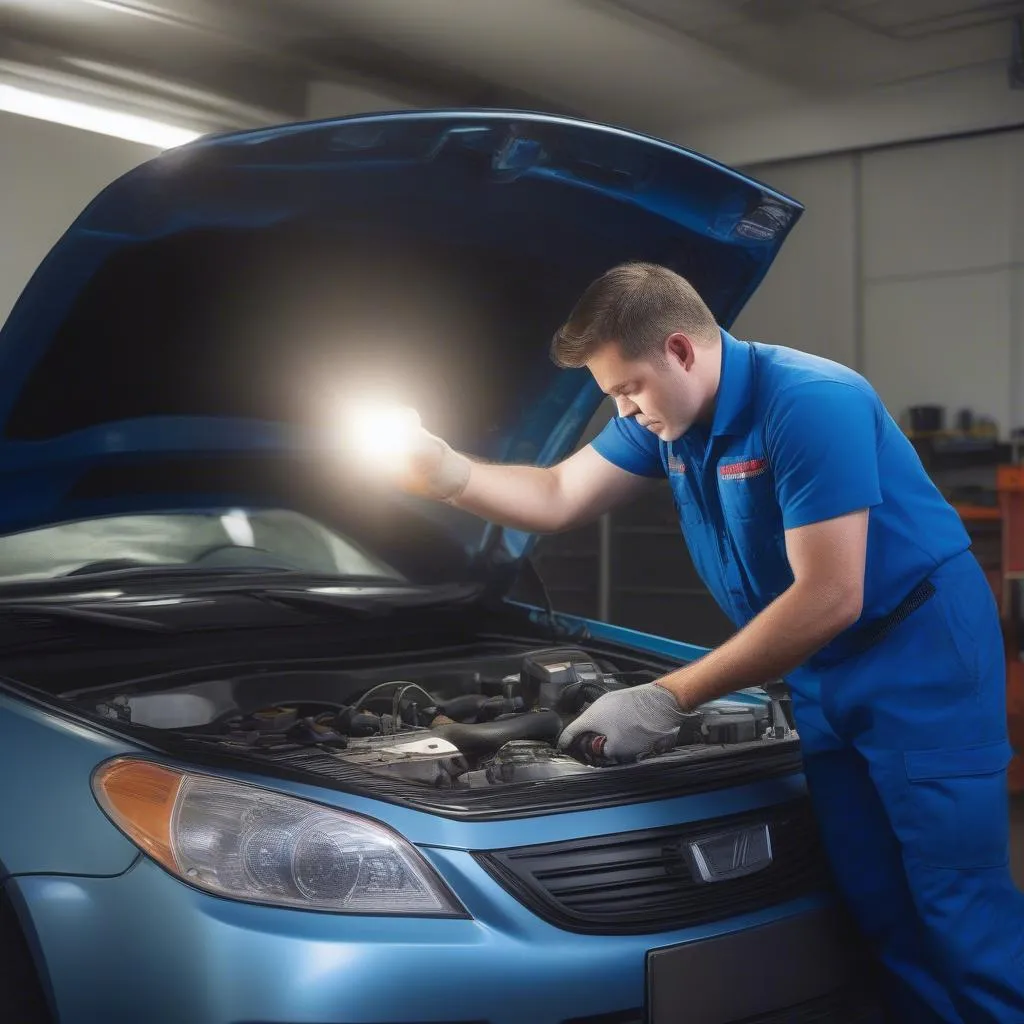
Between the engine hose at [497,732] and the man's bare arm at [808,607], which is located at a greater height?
the man's bare arm at [808,607]

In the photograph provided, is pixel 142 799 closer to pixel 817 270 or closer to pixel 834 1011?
pixel 834 1011

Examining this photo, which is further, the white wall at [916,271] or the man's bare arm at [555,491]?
the white wall at [916,271]

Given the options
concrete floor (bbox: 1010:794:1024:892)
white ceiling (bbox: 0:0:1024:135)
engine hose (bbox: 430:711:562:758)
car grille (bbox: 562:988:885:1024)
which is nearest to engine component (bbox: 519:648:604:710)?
engine hose (bbox: 430:711:562:758)

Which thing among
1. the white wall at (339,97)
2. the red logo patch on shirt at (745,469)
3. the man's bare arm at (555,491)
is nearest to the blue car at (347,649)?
the man's bare arm at (555,491)

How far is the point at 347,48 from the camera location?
6.18 metres

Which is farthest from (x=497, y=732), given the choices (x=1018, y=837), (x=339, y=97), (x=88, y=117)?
(x=339, y=97)

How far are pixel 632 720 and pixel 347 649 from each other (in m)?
0.70

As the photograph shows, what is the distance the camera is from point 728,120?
771cm

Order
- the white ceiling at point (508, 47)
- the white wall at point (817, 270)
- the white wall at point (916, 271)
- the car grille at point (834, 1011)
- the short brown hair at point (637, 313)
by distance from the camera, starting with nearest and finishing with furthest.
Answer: the car grille at point (834, 1011), the short brown hair at point (637, 313), the white ceiling at point (508, 47), the white wall at point (916, 271), the white wall at point (817, 270)

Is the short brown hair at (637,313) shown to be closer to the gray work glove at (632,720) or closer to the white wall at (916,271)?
the gray work glove at (632,720)

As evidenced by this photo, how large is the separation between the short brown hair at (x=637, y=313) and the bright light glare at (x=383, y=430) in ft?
1.29

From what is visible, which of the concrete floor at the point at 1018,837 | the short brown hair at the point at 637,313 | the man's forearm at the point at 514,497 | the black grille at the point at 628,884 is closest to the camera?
the black grille at the point at 628,884

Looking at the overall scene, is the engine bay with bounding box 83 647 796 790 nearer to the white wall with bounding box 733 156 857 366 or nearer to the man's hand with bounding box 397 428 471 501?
the man's hand with bounding box 397 428 471 501

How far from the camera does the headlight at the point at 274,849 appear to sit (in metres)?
1.28
